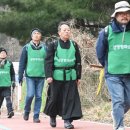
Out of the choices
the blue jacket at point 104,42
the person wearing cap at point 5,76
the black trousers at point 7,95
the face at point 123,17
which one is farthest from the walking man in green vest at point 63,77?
the person wearing cap at point 5,76

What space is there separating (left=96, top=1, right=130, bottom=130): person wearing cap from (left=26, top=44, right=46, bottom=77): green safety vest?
385 centimetres

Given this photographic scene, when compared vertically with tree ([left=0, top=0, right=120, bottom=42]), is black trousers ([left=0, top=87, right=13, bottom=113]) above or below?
below

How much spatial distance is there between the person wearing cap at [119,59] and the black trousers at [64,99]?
7.45 feet

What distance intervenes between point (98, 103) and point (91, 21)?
355 centimetres

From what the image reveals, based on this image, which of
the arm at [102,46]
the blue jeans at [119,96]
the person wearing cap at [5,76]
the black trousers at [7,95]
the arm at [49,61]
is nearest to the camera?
the blue jeans at [119,96]

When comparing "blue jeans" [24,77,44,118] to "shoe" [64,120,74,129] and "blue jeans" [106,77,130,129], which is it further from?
"blue jeans" [106,77,130,129]

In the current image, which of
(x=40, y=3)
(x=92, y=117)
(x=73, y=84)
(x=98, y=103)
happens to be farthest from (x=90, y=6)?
(x=73, y=84)

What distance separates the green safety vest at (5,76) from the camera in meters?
14.7

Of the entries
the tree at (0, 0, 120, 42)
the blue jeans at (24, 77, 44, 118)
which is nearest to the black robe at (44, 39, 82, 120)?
the blue jeans at (24, 77, 44, 118)

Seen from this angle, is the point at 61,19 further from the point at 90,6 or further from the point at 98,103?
the point at 98,103

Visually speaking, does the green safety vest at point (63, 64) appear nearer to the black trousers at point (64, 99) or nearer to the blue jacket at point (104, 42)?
the black trousers at point (64, 99)

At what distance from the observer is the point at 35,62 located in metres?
12.2

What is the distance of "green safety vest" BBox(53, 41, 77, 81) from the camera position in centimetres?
1055

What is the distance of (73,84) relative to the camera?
422 inches
